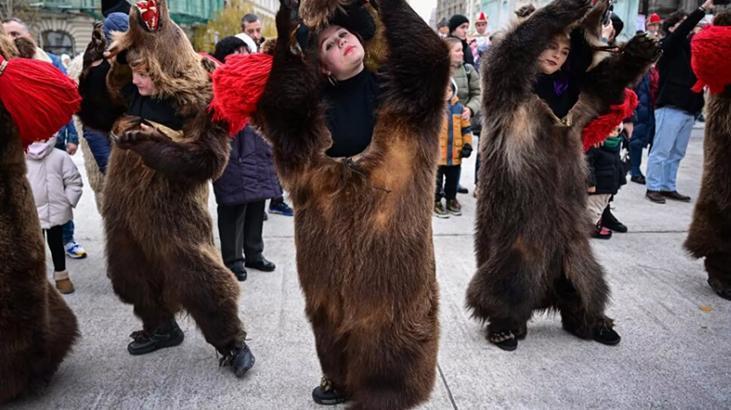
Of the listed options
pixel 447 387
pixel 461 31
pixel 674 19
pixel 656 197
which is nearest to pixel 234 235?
pixel 447 387

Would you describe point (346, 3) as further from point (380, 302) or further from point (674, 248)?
point (674, 248)

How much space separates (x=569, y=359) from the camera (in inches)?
131

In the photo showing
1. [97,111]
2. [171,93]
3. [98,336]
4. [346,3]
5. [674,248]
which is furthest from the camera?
[674,248]

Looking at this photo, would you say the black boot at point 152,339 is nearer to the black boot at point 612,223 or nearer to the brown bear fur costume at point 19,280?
the brown bear fur costume at point 19,280

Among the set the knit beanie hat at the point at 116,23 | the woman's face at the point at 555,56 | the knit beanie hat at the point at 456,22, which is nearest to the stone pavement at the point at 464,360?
the woman's face at the point at 555,56

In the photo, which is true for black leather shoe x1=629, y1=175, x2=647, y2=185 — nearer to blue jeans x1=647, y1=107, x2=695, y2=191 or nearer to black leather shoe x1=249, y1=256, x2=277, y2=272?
blue jeans x1=647, y1=107, x2=695, y2=191

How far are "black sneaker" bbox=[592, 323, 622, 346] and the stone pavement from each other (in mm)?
61

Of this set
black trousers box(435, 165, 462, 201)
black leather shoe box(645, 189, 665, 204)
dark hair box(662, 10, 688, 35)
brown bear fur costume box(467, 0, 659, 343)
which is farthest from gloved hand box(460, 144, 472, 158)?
dark hair box(662, 10, 688, 35)

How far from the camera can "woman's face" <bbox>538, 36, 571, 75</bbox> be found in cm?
310

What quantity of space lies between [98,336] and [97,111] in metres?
1.48

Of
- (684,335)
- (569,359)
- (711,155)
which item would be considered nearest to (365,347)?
(569,359)

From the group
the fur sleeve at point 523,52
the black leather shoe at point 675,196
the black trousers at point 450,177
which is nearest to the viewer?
the fur sleeve at point 523,52

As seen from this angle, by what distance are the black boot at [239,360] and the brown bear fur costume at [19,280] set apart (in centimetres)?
90

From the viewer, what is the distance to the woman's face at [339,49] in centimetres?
202
